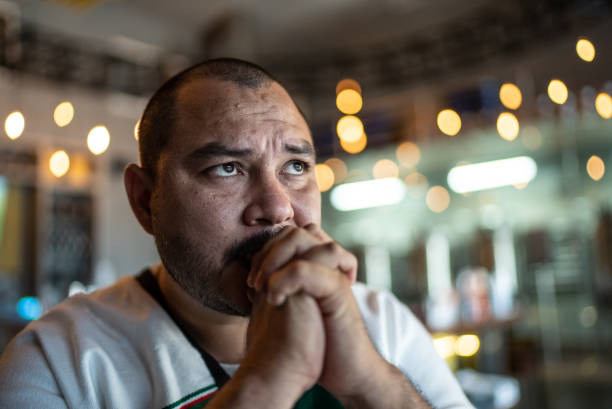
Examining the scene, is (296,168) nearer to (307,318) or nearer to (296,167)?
(296,167)

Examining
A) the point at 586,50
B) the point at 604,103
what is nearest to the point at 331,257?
the point at 586,50

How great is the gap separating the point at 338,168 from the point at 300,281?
6.33 metres

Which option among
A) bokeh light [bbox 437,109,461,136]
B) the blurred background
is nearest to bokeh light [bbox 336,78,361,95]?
the blurred background

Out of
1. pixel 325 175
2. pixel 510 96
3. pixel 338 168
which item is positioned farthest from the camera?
pixel 338 168

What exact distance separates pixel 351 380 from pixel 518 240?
20.6 ft

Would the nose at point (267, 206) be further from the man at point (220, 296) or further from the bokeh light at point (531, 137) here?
the bokeh light at point (531, 137)

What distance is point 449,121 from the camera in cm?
603

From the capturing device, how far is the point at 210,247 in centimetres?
96

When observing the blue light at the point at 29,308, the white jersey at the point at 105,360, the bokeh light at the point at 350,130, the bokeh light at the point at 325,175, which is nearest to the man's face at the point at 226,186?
the white jersey at the point at 105,360

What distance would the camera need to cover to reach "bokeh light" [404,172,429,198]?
7008mm

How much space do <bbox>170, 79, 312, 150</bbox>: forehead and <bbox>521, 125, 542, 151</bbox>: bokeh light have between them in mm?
5480

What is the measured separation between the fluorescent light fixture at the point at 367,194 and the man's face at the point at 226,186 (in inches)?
258

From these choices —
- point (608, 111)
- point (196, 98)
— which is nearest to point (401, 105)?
point (608, 111)

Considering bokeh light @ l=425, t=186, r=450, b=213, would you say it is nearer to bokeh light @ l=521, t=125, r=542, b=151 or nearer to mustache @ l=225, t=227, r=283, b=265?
bokeh light @ l=521, t=125, r=542, b=151
